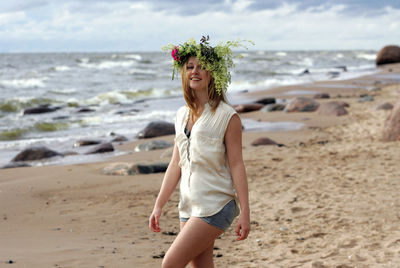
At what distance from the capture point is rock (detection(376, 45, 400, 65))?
52181mm

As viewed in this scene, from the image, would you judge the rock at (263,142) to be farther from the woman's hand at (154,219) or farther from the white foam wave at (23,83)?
the white foam wave at (23,83)

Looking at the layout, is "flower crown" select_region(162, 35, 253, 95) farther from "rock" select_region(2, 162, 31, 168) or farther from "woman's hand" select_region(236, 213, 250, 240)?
"rock" select_region(2, 162, 31, 168)

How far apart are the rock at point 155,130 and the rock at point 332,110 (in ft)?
17.1

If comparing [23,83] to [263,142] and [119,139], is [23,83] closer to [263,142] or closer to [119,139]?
[119,139]

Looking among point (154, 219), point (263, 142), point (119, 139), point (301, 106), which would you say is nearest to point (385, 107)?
point (301, 106)

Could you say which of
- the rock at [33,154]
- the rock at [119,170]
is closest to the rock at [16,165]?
the rock at [33,154]

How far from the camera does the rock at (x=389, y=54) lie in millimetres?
52181

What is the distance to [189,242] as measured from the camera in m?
2.66

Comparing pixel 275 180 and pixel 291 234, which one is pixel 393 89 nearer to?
pixel 275 180

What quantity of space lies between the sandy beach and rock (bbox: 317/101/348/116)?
176 inches

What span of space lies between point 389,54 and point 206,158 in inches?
2155

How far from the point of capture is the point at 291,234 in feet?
17.8

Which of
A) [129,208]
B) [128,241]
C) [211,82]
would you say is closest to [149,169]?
[129,208]

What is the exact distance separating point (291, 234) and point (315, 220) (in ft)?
1.79
